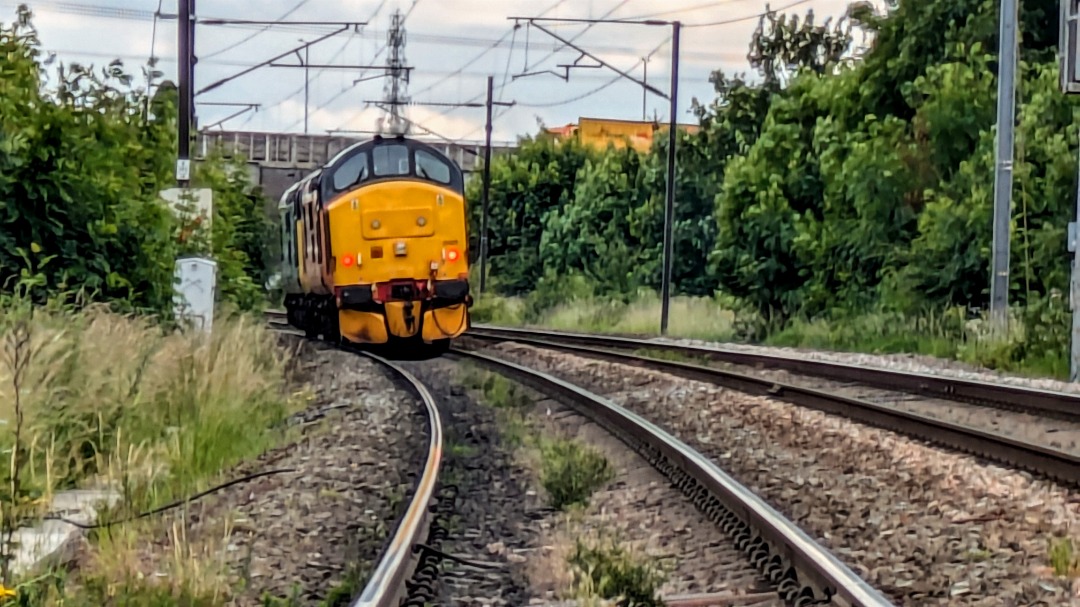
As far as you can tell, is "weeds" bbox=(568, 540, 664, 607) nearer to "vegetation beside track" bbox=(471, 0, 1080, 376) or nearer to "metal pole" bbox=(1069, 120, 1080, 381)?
"metal pole" bbox=(1069, 120, 1080, 381)

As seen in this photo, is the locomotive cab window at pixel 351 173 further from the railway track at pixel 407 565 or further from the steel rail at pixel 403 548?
the railway track at pixel 407 565

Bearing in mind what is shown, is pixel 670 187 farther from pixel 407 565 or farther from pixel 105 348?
pixel 407 565

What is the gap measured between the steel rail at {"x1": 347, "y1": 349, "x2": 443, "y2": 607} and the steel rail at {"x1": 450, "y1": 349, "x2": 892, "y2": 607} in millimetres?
1611

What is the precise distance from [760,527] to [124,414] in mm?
4924

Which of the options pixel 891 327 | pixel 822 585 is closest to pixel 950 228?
pixel 891 327

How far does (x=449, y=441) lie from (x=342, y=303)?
30.9 feet

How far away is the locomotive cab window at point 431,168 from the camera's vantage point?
2182cm

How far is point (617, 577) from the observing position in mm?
5969

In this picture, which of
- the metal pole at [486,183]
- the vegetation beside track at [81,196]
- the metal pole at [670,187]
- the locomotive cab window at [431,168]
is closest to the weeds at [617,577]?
the vegetation beside track at [81,196]

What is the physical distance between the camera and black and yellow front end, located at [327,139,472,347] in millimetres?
21000

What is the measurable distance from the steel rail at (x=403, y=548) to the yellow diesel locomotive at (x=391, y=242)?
34.2 ft

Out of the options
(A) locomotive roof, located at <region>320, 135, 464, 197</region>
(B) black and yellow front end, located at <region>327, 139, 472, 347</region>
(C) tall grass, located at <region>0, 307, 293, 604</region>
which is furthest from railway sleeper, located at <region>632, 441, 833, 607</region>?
(A) locomotive roof, located at <region>320, 135, 464, 197</region>

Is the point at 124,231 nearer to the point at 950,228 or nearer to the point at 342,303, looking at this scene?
the point at 342,303

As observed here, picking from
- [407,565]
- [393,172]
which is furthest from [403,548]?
[393,172]
